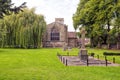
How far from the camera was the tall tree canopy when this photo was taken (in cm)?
5843

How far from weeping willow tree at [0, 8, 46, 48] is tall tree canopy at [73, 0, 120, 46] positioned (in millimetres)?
11259

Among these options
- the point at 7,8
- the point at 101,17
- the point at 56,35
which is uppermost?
the point at 101,17

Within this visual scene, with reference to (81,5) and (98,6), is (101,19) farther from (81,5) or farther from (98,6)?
(81,5)

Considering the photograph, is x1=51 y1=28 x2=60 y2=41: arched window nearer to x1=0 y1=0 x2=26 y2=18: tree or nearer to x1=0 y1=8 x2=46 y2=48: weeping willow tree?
x1=0 y1=8 x2=46 y2=48: weeping willow tree

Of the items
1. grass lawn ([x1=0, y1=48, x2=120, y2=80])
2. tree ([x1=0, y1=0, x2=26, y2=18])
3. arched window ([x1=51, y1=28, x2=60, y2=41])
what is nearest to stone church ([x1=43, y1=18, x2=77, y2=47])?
arched window ([x1=51, y1=28, x2=60, y2=41])

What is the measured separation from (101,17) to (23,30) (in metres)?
17.6

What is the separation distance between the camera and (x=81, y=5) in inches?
3036

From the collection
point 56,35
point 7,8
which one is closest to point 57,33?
point 56,35

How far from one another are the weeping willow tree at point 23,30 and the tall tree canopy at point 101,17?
1126 centimetres

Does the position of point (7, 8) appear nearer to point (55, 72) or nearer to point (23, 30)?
point (55, 72)

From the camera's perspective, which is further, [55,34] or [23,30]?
[55,34]

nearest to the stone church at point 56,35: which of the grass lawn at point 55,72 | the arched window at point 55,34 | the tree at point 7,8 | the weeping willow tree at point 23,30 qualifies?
the arched window at point 55,34

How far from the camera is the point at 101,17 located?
60656 millimetres

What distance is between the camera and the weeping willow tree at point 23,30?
6244 cm
